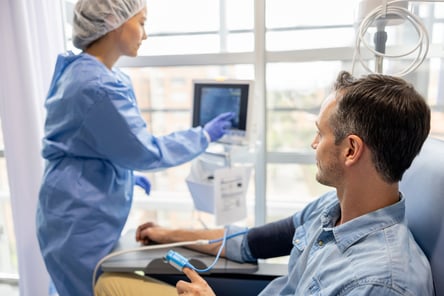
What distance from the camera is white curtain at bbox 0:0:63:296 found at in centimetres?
149

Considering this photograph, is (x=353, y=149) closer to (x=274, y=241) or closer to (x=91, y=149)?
(x=274, y=241)

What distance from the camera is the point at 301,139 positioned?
5.55 ft

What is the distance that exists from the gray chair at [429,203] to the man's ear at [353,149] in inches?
6.9

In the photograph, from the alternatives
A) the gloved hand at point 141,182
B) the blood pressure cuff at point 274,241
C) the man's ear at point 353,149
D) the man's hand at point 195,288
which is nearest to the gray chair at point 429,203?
the man's ear at point 353,149

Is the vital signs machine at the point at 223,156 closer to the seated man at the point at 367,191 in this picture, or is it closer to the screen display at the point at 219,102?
the screen display at the point at 219,102

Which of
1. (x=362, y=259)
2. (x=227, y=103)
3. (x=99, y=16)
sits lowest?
(x=362, y=259)

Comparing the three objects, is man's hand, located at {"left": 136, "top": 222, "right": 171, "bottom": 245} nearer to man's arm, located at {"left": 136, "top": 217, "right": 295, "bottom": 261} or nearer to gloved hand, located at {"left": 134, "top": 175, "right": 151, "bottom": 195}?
man's arm, located at {"left": 136, "top": 217, "right": 295, "bottom": 261}

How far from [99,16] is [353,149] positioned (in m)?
0.99

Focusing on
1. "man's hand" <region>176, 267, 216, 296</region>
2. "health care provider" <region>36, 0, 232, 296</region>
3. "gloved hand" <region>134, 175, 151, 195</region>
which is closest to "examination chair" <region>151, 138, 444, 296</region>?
"man's hand" <region>176, 267, 216, 296</region>

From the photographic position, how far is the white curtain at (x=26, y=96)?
1.49 meters

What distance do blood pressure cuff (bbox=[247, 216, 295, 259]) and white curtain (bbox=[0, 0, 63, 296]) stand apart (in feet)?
3.61

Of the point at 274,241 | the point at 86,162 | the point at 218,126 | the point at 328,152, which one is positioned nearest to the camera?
the point at 328,152

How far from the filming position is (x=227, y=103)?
1.43 meters

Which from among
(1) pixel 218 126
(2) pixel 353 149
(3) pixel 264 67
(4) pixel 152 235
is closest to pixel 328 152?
(2) pixel 353 149
